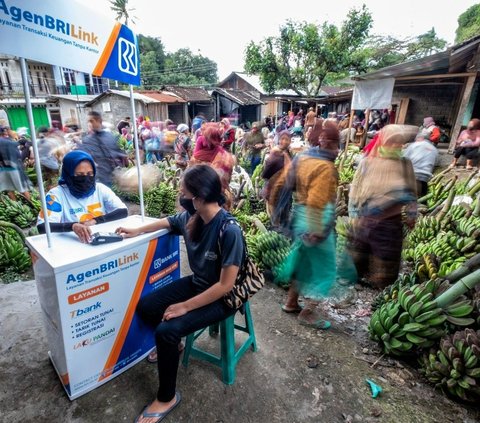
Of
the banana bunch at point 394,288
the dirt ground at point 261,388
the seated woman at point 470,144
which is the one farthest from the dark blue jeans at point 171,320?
the seated woman at point 470,144

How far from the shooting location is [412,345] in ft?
8.17

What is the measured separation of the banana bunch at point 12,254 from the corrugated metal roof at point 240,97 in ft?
68.5

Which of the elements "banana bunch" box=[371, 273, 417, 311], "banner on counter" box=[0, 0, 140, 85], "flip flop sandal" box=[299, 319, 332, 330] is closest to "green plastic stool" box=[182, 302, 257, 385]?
"flip flop sandal" box=[299, 319, 332, 330]

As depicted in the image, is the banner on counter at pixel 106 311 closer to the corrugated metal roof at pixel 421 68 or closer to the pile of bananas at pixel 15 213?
the pile of bananas at pixel 15 213

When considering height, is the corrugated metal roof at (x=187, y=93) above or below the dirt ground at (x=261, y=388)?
above

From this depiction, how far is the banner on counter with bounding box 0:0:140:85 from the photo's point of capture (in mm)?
1518

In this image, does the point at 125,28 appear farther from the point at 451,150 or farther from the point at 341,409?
the point at 451,150

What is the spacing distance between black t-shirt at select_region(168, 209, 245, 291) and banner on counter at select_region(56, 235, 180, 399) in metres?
0.39

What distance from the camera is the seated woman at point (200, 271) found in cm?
187

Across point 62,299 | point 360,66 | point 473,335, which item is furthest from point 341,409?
point 360,66

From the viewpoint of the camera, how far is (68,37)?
5.74 ft

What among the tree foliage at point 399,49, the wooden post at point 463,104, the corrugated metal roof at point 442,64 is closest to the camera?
the corrugated metal roof at point 442,64

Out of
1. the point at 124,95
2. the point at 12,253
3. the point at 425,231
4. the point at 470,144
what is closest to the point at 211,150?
the point at 12,253

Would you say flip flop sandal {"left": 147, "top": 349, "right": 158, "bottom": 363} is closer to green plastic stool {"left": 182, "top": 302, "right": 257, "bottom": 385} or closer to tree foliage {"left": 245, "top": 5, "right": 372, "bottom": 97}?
green plastic stool {"left": 182, "top": 302, "right": 257, "bottom": 385}
